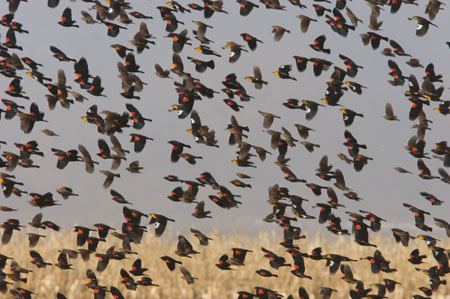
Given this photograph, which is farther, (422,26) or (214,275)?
(214,275)

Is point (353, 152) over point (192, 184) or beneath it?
over

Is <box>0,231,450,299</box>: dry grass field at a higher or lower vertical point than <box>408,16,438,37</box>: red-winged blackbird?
lower

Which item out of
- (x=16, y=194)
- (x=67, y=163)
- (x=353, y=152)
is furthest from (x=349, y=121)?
(x=16, y=194)

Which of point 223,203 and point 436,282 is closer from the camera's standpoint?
point 223,203

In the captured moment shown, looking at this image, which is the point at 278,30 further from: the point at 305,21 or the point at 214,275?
the point at 214,275

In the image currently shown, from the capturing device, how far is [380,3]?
388 inches

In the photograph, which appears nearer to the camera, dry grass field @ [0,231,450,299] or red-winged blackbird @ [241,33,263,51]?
red-winged blackbird @ [241,33,263,51]

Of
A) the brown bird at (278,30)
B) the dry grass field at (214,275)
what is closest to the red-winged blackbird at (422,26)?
the brown bird at (278,30)

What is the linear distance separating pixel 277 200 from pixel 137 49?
3.15m

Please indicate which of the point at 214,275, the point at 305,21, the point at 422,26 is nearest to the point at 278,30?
the point at 305,21

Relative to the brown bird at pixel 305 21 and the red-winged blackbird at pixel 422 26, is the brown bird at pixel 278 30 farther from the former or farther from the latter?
the red-winged blackbird at pixel 422 26

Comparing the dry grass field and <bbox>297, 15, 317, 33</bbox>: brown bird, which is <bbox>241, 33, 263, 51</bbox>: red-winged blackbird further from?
the dry grass field

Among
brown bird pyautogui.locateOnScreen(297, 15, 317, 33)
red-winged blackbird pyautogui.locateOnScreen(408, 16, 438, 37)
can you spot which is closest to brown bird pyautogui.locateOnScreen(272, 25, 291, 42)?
brown bird pyautogui.locateOnScreen(297, 15, 317, 33)

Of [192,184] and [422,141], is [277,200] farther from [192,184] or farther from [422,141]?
[422,141]
